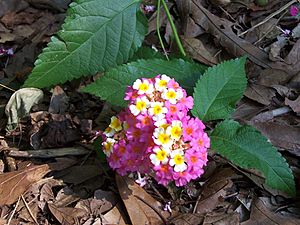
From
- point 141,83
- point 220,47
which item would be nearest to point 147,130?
point 141,83

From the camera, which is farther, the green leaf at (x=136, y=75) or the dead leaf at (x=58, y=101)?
the dead leaf at (x=58, y=101)

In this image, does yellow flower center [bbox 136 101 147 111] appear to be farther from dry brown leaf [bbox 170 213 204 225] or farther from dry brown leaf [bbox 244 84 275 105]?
dry brown leaf [bbox 244 84 275 105]

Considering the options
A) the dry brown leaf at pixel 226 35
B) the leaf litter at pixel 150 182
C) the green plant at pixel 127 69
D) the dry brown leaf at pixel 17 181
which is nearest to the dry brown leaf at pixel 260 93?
the leaf litter at pixel 150 182

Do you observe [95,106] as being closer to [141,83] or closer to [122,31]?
[122,31]

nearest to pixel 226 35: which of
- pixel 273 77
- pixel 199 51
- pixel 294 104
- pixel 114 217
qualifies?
pixel 199 51

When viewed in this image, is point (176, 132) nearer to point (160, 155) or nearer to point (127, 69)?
point (160, 155)

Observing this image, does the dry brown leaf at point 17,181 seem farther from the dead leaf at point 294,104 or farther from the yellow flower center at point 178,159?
the dead leaf at point 294,104

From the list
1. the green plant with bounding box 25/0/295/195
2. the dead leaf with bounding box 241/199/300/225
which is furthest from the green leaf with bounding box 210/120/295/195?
the dead leaf with bounding box 241/199/300/225
